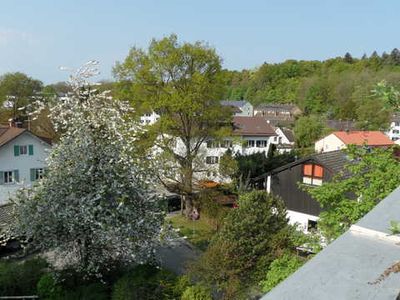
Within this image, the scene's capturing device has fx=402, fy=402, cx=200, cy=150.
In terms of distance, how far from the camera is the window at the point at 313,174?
21.2 m

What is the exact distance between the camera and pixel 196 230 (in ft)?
83.5

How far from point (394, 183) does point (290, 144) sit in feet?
169

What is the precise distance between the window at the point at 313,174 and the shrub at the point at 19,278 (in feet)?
45.8

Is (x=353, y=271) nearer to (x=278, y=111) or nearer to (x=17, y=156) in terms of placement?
(x=17, y=156)

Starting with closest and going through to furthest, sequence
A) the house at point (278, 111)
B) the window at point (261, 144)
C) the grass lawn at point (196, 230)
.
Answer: the grass lawn at point (196, 230) → the window at point (261, 144) → the house at point (278, 111)

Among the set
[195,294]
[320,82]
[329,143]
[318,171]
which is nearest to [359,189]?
[195,294]

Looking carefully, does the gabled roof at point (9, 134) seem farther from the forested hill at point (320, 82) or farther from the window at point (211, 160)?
the forested hill at point (320, 82)

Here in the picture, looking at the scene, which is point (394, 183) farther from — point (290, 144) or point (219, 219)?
point (290, 144)

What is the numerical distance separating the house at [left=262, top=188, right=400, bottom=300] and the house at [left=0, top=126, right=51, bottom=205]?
25.7 meters

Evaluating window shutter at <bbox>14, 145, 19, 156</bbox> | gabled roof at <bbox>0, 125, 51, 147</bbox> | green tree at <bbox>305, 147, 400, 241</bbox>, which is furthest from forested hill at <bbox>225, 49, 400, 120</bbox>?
green tree at <bbox>305, 147, 400, 241</bbox>

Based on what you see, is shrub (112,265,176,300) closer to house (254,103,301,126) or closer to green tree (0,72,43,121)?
green tree (0,72,43,121)

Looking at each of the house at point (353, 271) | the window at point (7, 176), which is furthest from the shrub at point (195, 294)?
the window at point (7, 176)

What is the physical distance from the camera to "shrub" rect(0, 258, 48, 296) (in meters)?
13.4

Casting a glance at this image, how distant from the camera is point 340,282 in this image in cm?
146
